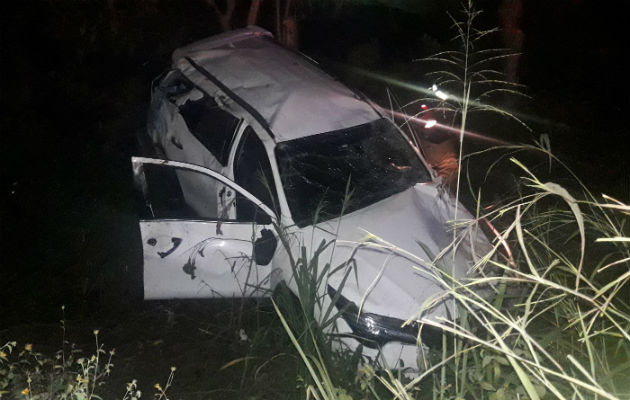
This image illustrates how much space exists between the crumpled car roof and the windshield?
0.12 m

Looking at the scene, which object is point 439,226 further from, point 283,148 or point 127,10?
point 127,10

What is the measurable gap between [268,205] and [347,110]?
1106 millimetres

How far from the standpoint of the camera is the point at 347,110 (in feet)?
15.8

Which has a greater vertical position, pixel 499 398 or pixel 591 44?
pixel 499 398

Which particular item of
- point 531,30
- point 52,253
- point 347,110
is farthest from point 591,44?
point 52,253

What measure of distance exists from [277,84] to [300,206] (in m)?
1.35

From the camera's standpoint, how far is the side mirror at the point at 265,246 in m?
4.15

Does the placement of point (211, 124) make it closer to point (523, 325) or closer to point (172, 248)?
point (172, 248)

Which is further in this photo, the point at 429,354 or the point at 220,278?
the point at 220,278

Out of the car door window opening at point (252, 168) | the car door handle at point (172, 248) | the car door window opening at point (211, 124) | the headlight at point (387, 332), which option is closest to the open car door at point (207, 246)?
the car door handle at point (172, 248)

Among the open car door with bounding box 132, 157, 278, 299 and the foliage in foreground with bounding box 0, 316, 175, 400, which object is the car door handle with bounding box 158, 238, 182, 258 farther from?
the foliage in foreground with bounding box 0, 316, 175, 400

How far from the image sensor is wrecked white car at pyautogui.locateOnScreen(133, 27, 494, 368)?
3719mm

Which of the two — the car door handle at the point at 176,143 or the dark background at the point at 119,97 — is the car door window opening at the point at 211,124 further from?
the dark background at the point at 119,97

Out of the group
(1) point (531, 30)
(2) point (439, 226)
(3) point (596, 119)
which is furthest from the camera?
(1) point (531, 30)
